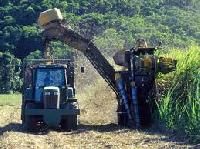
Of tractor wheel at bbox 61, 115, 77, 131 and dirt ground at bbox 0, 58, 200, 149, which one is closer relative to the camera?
dirt ground at bbox 0, 58, 200, 149

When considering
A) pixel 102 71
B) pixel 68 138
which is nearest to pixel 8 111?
pixel 102 71

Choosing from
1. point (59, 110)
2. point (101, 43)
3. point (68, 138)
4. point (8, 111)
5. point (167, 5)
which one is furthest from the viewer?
point (167, 5)

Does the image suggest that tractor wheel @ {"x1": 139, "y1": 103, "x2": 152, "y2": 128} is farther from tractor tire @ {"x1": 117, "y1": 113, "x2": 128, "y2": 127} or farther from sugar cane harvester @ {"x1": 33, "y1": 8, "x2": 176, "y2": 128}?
tractor tire @ {"x1": 117, "y1": 113, "x2": 128, "y2": 127}

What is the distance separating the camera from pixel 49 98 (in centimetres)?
1605

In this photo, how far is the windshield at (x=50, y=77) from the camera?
55.0ft

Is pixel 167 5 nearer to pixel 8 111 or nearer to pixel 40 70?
pixel 8 111

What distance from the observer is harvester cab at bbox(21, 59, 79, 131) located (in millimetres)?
15953

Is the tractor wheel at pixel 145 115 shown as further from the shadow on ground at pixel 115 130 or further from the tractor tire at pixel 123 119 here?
the shadow on ground at pixel 115 130

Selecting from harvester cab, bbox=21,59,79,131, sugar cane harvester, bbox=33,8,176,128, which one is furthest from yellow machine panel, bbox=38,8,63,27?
harvester cab, bbox=21,59,79,131

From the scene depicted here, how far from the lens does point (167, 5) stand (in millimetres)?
52156

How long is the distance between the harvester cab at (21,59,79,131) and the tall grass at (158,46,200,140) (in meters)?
2.50

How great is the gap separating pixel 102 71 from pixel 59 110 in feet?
8.81

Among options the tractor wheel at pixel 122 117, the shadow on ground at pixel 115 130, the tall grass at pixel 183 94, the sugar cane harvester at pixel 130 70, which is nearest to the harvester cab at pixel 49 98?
the shadow on ground at pixel 115 130

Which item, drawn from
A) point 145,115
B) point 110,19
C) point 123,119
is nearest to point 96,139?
point 145,115
